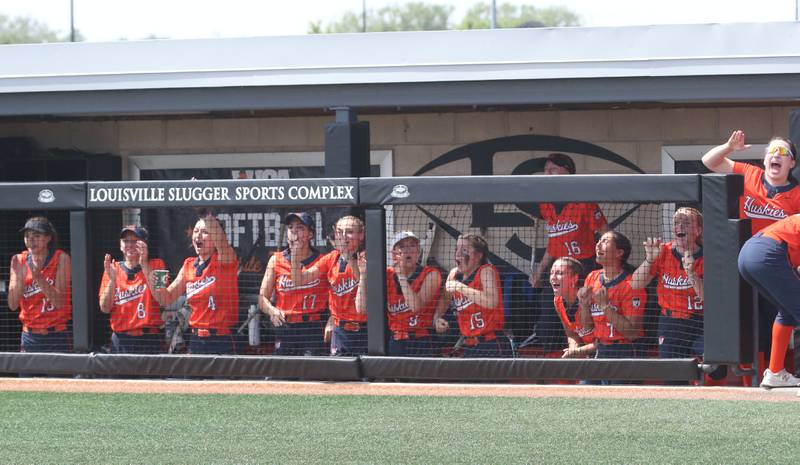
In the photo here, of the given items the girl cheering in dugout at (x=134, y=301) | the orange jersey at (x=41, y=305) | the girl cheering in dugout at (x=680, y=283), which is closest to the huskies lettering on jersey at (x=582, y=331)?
the girl cheering in dugout at (x=680, y=283)

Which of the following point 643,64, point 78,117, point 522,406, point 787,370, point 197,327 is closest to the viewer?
point 522,406

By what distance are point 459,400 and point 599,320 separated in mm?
949

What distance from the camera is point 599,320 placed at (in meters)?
6.11

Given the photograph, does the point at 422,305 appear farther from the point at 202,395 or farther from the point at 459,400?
the point at 202,395

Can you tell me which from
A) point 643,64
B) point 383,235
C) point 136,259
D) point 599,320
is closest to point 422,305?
point 383,235

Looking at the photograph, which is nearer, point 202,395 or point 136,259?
point 202,395

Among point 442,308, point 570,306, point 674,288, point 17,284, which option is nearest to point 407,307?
point 442,308

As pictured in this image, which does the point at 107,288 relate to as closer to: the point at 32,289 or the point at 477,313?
the point at 32,289

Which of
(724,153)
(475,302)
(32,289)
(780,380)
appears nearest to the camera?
(780,380)

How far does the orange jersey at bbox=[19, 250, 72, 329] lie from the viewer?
21.9 feet

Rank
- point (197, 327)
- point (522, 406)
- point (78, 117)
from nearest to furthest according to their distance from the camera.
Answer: point (522, 406) → point (197, 327) → point (78, 117)

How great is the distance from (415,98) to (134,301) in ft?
7.57

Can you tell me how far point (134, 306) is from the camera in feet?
21.9

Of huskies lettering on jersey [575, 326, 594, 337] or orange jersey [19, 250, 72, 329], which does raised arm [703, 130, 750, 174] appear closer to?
huskies lettering on jersey [575, 326, 594, 337]
